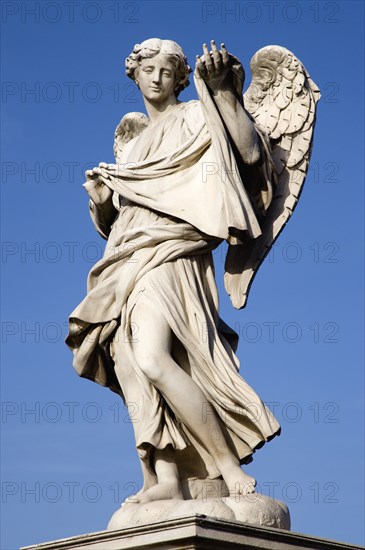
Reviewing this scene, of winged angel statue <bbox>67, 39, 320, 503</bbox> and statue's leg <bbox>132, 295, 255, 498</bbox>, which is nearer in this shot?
statue's leg <bbox>132, 295, 255, 498</bbox>

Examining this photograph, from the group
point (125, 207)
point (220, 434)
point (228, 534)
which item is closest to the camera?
point (228, 534)

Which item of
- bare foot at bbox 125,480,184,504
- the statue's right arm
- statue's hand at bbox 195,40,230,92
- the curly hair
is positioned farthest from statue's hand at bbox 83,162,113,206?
bare foot at bbox 125,480,184,504

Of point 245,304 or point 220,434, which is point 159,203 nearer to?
point 245,304

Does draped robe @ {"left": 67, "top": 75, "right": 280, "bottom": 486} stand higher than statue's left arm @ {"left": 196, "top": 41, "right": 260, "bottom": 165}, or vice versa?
statue's left arm @ {"left": 196, "top": 41, "right": 260, "bottom": 165}

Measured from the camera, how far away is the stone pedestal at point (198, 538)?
8.20 meters

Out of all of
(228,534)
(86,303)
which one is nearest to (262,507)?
(228,534)

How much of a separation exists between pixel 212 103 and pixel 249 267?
1320 mm

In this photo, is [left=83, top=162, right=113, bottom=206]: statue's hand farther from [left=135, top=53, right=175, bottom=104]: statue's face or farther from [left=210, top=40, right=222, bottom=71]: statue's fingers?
[left=210, top=40, right=222, bottom=71]: statue's fingers

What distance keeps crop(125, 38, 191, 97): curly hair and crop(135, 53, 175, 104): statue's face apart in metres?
0.03

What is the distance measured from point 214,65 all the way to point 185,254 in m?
1.37

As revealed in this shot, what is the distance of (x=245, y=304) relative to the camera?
10016mm

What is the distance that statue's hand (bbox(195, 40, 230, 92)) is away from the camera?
9297 millimetres

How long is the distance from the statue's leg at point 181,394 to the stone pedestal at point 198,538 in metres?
0.58

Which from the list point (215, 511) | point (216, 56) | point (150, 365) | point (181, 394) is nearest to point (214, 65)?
point (216, 56)
